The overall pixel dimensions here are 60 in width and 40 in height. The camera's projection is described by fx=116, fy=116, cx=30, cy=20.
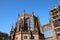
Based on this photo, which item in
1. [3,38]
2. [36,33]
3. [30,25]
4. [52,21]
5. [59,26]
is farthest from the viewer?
[3,38]

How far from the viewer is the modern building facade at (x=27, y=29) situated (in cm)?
5103

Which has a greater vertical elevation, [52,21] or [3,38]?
[52,21]

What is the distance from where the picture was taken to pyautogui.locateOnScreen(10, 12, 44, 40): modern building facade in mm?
51031

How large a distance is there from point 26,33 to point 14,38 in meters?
7.42

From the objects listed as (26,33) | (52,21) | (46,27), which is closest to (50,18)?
(52,21)

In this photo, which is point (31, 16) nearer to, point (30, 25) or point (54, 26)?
point (30, 25)

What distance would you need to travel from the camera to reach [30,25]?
2178 inches

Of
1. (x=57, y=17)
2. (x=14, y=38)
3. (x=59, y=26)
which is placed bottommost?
(x=14, y=38)

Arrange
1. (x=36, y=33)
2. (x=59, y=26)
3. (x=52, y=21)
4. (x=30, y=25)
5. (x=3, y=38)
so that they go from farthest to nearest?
(x=3, y=38) < (x=30, y=25) < (x=36, y=33) < (x=52, y=21) < (x=59, y=26)

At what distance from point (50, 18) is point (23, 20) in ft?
44.5

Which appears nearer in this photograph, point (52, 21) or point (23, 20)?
point (52, 21)

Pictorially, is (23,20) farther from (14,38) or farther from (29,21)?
(14,38)

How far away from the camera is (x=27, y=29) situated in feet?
178

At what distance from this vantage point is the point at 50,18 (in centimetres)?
5012
